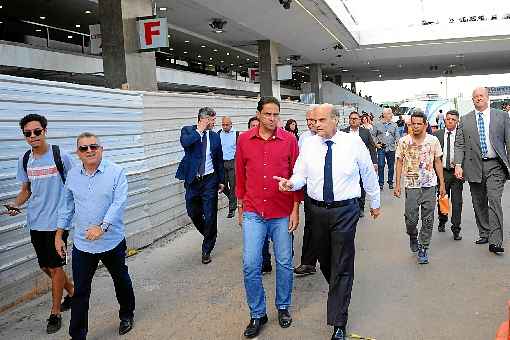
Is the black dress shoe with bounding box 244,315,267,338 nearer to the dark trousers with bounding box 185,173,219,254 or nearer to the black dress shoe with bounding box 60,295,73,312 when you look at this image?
the black dress shoe with bounding box 60,295,73,312

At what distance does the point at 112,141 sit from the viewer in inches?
241

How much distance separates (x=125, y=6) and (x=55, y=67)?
9.02 metres

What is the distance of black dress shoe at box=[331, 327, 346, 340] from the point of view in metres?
3.47

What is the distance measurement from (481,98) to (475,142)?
0.54m

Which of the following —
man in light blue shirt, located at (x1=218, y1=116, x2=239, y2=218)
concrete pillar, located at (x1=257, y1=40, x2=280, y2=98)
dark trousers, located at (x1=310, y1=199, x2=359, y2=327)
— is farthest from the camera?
concrete pillar, located at (x1=257, y1=40, x2=280, y2=98)

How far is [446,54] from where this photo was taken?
30.6 metres

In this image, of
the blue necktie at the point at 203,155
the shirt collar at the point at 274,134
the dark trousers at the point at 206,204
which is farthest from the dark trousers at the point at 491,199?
the blue necktie at the point at 203,155

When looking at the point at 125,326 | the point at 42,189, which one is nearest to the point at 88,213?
the point at 42,189

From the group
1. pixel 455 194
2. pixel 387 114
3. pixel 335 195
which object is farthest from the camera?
pixel 387 114

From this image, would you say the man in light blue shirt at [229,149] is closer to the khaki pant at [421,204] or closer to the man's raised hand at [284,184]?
the khaki pant at [421,204]

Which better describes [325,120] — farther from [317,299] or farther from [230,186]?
[230,186]

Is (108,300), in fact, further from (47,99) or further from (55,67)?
(55,67)

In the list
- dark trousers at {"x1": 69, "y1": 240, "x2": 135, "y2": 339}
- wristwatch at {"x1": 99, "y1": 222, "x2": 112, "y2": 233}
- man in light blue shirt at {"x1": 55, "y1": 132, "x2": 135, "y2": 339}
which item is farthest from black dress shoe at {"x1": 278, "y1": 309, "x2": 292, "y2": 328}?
wristwatch at {"x1": 99, "y1": 222, "x2": 112, "y2": 233}

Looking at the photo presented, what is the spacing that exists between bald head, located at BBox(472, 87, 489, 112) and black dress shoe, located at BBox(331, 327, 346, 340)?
3579 mm
